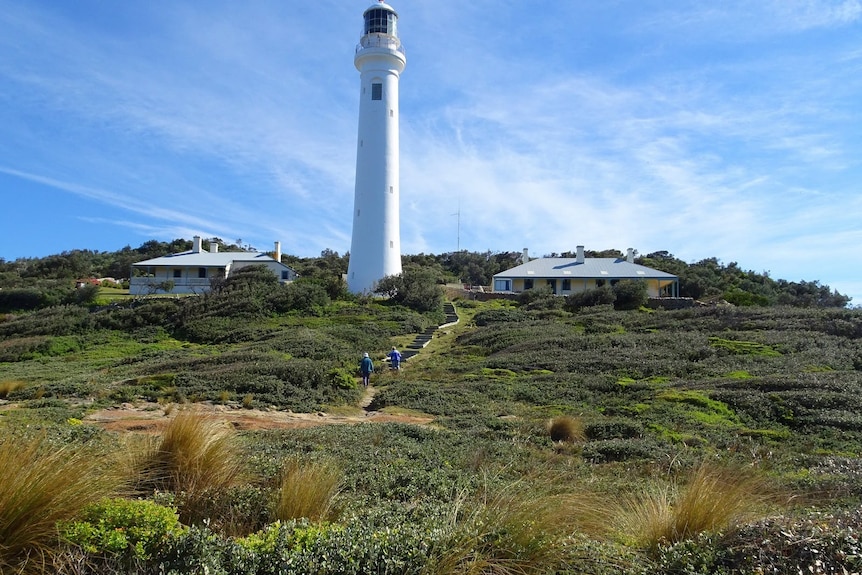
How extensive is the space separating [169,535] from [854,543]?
3.75 meters

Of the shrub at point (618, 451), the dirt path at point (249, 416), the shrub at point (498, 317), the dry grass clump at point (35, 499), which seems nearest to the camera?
the dry grass clump at point (35, 499)

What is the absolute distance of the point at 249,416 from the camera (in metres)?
12.9

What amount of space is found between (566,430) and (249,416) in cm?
664

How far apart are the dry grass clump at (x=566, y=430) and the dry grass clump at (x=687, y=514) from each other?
5.61m

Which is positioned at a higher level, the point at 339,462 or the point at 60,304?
the point at 60,304

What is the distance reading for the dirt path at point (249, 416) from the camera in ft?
37.7

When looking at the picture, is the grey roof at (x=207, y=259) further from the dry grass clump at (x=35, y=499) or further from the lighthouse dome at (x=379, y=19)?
the dry grass clump at (x=35, y=499)

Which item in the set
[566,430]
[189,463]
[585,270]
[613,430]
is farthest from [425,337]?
[585,270]

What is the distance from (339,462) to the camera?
6.14m

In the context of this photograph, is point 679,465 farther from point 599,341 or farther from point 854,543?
point 599,341

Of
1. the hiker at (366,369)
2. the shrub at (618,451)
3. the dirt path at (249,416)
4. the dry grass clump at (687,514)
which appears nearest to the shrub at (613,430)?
the shrub at (618,451)

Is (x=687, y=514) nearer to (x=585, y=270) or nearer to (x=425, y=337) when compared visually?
(x=425, y=337)

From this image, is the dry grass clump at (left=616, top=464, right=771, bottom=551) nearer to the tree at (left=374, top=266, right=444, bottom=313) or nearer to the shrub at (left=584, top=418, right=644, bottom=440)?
the shrub at (left=584, top=418, right=644, bottom=440)

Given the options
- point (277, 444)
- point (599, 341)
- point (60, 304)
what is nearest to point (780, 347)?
point (599, 341)
